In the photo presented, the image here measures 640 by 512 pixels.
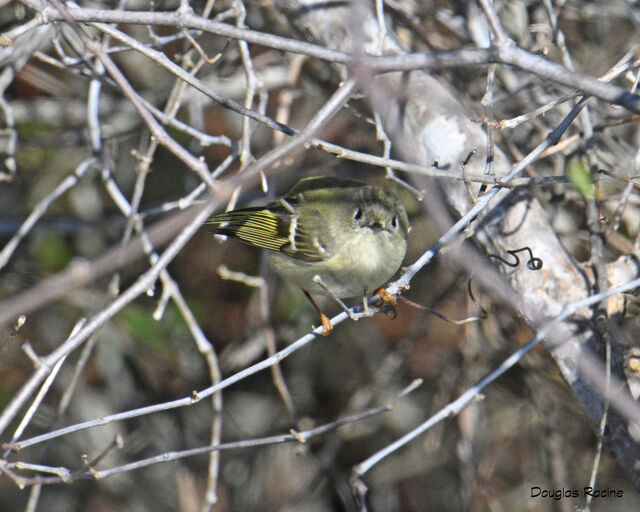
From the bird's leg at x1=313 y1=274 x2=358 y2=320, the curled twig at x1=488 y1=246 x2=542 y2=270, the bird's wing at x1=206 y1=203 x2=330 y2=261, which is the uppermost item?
the bird's leg at x1=313 y1=274 x2=358 y2=320

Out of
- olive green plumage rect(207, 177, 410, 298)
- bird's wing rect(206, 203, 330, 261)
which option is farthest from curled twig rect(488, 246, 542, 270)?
bird's wing rect(206, 203, 330, 261)

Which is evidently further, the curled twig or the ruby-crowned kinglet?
the ruby-crowned kinglet

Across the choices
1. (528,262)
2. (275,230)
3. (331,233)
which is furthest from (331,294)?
(275,230)

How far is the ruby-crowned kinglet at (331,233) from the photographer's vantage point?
2580 millimetres

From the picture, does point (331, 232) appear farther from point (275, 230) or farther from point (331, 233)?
point (275, 230)

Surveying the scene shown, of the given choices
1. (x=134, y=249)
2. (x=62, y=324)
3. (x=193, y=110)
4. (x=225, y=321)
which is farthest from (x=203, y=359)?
(x=134, y=249)

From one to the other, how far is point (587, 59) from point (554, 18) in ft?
3.50

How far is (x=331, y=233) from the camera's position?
107 inches

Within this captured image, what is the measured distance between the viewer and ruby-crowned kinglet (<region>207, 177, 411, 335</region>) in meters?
2.58

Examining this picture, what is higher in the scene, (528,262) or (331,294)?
(331,294)

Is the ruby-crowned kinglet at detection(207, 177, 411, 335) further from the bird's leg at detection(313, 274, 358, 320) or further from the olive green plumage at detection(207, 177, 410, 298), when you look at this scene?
the bird's leg at detection(313, 274, 358, 320)

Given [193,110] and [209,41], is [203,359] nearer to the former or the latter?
[193,110]

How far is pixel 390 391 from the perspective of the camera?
13.7 ft

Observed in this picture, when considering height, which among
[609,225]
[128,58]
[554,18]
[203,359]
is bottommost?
[203,359]
